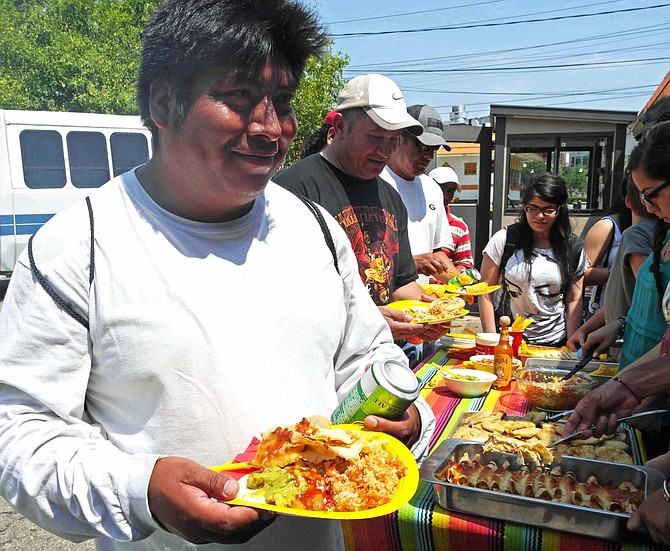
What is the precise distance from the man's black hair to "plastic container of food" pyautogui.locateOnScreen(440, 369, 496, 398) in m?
1.98

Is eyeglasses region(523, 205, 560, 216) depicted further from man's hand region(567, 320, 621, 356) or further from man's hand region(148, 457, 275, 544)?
man's hand region(148, 457, 275, 544)

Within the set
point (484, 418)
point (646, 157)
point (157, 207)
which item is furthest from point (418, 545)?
point (646, 157)

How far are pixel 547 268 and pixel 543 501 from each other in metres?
2.76

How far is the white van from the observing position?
998 cm

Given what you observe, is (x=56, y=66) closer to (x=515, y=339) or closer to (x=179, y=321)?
(x=515, y=339)

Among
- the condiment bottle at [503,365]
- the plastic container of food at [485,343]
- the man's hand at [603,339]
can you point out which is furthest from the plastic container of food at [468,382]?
the man's hand at [603,339]

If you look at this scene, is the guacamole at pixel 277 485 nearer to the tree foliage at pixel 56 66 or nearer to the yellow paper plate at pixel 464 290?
the yellow paper plate at pixel 464 290

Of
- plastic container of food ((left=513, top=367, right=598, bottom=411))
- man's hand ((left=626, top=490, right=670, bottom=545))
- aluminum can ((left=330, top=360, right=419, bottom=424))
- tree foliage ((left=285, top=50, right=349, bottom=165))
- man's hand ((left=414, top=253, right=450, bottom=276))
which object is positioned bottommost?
plastic container of food ((left=513, top=367, right=598, bottom=411))

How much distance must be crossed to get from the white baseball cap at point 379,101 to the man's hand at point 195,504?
7.01 ft

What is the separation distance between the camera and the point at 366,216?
2645mm

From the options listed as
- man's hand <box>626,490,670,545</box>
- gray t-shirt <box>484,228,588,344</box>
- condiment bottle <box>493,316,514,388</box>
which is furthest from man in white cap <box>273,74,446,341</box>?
gray t-shirt <box>484,228,588,344</box>

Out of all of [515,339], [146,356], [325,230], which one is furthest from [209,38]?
[515,339]

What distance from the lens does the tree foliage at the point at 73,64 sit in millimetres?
16375

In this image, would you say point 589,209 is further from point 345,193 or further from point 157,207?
point 157,207
